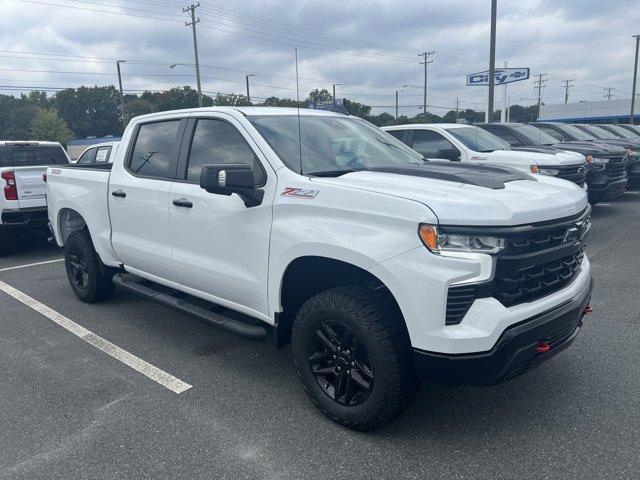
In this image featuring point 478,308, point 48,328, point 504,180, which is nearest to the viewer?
point 478,308

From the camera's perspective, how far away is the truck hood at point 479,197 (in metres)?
2.72

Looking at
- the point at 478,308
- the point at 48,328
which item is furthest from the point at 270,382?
the point at 48,328

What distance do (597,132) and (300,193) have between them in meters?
15.5

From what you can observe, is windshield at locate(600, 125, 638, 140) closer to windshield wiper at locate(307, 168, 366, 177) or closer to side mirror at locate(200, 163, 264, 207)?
windshield wiper at locate(307, 168, 366, 177)

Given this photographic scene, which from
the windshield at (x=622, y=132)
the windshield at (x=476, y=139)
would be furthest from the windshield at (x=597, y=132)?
the windshield at (x=476, y=139)

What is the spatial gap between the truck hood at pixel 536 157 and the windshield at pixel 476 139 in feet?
1.09

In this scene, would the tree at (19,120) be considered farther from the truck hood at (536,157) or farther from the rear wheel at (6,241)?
the truck hood at (536,157)

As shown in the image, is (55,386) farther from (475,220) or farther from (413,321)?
(475,220)

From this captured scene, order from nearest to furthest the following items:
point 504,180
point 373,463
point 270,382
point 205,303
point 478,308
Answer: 1. point 478,308
2. point 373,463
3. point 504,180
4. point 270,382
5. point 205,303

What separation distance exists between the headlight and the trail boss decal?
0.77 m

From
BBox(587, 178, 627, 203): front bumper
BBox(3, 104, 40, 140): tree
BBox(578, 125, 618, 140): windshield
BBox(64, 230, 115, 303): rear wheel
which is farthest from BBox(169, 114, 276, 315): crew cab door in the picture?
BBox(3, 104, 40, 140): tree

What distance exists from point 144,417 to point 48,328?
2.24m

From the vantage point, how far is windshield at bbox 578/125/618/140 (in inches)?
612

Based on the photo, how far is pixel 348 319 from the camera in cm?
301
